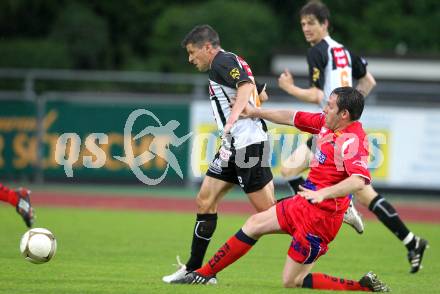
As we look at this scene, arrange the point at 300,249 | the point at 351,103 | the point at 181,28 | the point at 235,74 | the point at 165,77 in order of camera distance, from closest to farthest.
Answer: the point at 351,103, the point at 300,249, the point at 235,74, the point at 165,77, the point at 181,28

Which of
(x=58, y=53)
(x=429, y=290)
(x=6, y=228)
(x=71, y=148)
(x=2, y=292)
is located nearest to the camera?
(x=2, y=292)

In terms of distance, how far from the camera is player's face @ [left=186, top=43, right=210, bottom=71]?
28.0 ft

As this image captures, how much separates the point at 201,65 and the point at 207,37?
268mm

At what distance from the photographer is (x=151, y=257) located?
406 inches

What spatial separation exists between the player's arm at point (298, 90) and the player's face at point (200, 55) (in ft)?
4.19

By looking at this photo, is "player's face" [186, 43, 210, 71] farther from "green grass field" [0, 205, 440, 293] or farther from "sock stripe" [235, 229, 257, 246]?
"green grass field" [0, 205, 440, 293]

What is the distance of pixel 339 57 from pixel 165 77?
1247cm

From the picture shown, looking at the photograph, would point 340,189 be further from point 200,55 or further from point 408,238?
point 408,238

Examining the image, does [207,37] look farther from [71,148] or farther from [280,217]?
[71,148]

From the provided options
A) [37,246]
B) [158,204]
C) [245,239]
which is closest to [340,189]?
[245,239]

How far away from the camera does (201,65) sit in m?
8.61

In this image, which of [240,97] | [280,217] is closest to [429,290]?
[280,217]

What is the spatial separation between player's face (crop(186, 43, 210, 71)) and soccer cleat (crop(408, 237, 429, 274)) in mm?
2799

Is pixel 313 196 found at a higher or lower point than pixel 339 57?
lower
